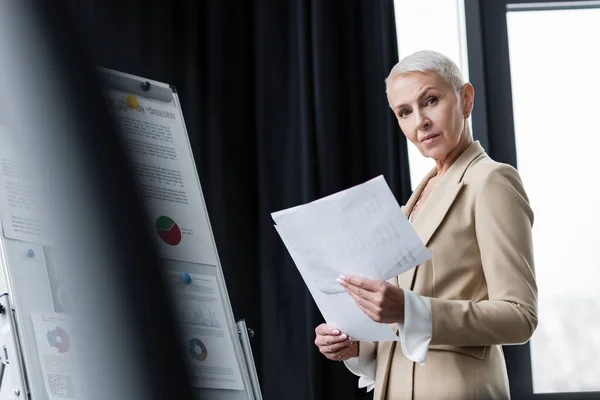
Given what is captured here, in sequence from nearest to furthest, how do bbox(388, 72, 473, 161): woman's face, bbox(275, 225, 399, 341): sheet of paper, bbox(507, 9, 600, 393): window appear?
bbox(275, 225, 399, 341): sheet of paper < bbox(388, 72, 473, 161): woman's face < bbox(507, 9, 600, 393): window

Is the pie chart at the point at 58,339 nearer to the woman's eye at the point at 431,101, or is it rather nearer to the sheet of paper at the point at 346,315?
the sheet of paper at the point at 346,315

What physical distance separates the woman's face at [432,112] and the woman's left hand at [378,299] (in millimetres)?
339

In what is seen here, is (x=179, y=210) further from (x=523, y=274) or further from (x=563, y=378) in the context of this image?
(x=563, y=378)

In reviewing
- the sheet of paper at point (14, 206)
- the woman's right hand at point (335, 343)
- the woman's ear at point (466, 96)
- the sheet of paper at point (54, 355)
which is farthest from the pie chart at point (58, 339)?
the woman's ear at point (466, 96)

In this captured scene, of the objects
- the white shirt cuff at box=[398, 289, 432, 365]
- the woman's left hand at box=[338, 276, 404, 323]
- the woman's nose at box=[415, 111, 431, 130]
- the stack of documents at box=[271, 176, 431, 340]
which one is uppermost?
the woman's nose at box=[415, 111, 431, 130]

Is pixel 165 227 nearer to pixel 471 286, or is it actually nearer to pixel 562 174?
pixel 471 286

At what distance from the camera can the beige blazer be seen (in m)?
1.15

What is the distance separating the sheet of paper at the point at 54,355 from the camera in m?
1.47

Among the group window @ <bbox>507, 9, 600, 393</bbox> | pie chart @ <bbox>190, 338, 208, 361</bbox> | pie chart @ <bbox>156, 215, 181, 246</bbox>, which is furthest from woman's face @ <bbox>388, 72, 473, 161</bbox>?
window @ <bbox>507, 9, 600, 393</bbox>

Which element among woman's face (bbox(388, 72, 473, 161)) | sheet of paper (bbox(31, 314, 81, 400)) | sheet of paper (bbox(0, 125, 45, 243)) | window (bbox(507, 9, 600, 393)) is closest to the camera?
woman's face (bbox(388, 72, 473, 161))

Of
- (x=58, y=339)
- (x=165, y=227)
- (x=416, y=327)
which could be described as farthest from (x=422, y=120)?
(x=165, y=227)

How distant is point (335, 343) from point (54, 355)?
0.56 meters

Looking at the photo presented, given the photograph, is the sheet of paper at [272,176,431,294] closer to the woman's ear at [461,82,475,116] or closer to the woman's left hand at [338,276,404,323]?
the woman's left hand at [338,276,404,323]

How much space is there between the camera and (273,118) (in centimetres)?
242
